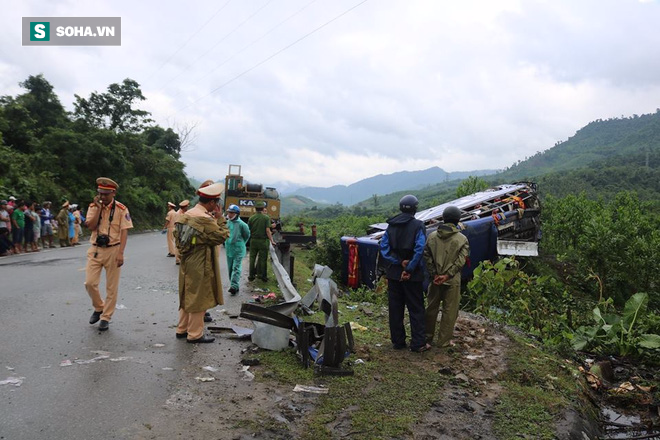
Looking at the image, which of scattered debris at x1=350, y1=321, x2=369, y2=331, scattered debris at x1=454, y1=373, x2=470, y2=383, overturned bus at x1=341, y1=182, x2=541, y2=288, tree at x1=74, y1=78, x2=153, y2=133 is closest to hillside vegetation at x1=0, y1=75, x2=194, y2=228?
tree at x1=74, y1=78, x2=153, y2=133

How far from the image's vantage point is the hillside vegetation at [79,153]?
822 inches

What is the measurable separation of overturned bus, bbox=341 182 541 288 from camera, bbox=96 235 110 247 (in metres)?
5.07

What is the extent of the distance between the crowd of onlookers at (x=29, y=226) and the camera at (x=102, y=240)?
30.0ft

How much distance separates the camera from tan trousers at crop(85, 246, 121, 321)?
5.53 metres

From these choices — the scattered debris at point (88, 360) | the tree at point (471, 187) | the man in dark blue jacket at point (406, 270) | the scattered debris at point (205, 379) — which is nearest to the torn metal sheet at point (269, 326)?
the scattered debris at point (205, 379)

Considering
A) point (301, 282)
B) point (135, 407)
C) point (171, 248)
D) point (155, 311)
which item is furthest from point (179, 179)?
point (135, 407)

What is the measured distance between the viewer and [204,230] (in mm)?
5156

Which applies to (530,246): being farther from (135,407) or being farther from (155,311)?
(135,407)

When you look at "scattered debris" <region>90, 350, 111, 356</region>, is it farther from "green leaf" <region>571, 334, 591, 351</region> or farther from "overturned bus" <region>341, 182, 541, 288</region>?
"green leaf" <region>571, 334, 591, 351</region>

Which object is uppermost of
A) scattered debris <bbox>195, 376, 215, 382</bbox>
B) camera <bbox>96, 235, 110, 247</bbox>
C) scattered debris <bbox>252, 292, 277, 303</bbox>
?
camera <bbox>96, 235, 110, 247</bbox>

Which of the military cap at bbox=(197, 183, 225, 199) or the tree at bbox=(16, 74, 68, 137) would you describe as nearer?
the military cap at bbox=(197, 183, 225, 199)

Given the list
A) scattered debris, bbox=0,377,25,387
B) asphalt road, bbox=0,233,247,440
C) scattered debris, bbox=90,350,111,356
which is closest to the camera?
asphalt road, bbox=0,233,247,440

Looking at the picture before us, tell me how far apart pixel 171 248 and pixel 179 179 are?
92.7 feet

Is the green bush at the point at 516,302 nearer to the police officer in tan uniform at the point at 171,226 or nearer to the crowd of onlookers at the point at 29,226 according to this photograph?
the police officer in tan uniform at the point at 171,226
